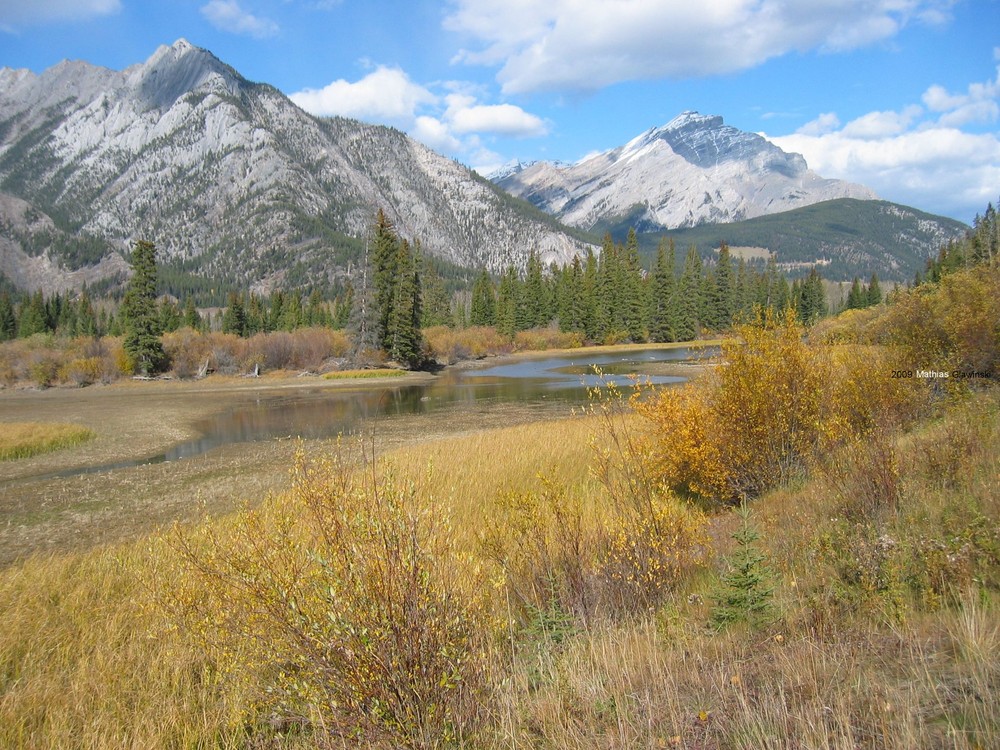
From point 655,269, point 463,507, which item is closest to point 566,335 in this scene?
point 655,269

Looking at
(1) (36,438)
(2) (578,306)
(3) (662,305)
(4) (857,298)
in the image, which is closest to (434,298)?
(2) (578,306)

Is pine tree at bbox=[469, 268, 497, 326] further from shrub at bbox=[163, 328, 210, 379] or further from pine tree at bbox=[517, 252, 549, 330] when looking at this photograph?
shrub at bbox=[163, 328, 210, 379]

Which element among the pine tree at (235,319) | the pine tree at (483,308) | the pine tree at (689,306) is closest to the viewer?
the pine tree at (235,319)

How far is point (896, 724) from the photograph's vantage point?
2.68m

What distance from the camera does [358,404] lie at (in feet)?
123

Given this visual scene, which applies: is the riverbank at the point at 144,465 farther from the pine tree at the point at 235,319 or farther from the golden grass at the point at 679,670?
the pine tree at the point at 235,319

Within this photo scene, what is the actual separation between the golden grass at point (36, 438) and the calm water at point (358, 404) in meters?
4.53

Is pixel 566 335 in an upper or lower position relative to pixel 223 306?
lower

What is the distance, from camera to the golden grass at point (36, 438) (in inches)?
897

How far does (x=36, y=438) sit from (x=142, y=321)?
39.0 metres

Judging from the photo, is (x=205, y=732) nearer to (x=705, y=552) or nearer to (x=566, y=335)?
(x=705, y=552)

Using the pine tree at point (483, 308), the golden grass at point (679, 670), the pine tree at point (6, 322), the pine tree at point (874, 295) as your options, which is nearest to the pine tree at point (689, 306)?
the pine tree at point (483, 308)

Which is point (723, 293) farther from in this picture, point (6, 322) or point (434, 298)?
point (6, 322)

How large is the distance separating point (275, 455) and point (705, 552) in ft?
58.8
